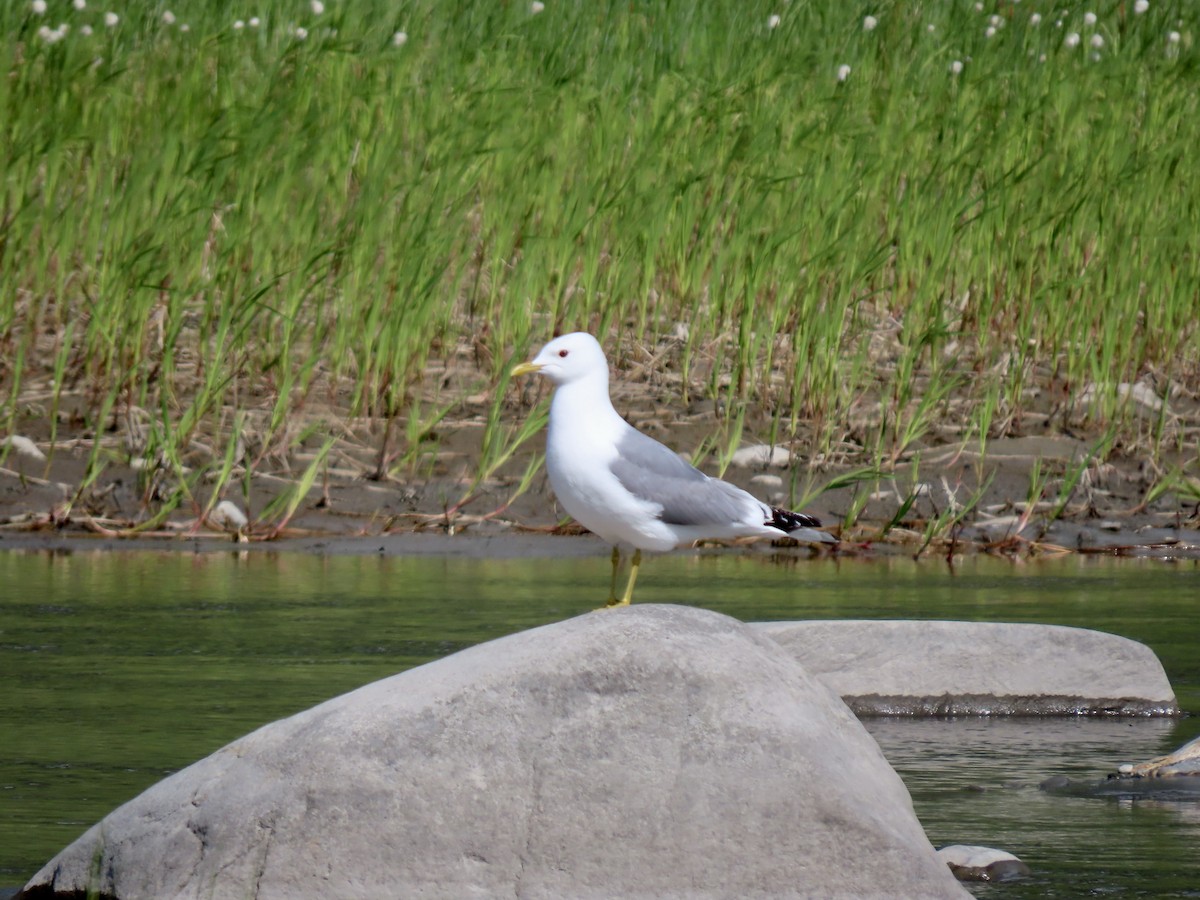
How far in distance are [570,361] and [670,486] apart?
1.24 feet

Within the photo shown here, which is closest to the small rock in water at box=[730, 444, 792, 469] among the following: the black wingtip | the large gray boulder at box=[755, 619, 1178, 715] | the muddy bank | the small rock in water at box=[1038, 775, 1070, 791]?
the muddy bank

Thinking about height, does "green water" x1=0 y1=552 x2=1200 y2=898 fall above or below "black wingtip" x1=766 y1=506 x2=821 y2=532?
below

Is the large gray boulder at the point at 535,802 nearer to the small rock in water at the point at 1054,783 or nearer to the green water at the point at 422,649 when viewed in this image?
the green water at the point at 422,649

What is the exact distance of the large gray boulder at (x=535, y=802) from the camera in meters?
3.15

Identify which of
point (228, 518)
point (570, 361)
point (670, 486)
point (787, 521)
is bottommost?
point (228, 518)

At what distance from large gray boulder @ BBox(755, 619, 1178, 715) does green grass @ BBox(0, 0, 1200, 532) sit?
8.56 feet

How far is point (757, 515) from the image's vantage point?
4945 millimetres

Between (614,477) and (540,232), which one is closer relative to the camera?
(614,477)

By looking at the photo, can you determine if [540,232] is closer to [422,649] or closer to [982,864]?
[422,649]

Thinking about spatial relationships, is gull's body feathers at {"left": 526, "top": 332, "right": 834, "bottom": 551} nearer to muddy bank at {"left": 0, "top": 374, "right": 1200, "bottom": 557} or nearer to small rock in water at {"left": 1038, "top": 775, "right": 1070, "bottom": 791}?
small rock in water at {"left": 1038, "top": 775, "right": 1070, "bottom": 791}

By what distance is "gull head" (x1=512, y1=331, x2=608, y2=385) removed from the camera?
187 inches

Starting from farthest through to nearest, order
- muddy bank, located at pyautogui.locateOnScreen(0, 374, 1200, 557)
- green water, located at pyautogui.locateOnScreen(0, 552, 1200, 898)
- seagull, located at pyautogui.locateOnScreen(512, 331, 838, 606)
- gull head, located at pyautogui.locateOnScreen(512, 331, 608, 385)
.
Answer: muddy bank, located at pyautogui.locateOnScreen(0, 374, 1200, 557) < gull head, located at pyautogui.locateOnScreen(512, 331, 608, 385) < seagull, located at pyautogui.locateOnScreen(512, 331, 838, 606) < green water, located at pyautogui.locateOnScreen(0, 552, 1200, 898)

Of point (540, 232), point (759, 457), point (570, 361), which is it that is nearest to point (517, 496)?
point (759, 457)

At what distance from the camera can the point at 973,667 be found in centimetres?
496
